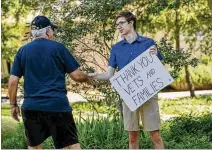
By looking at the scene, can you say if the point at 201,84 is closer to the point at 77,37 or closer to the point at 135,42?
the point at 77,37

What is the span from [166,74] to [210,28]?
10077mm

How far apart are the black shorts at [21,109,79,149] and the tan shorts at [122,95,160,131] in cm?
80

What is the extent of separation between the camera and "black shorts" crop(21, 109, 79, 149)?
520 cm

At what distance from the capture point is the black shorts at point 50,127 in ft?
17.1

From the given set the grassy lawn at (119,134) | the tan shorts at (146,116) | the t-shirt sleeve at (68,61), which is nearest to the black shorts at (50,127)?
the t-shirt sleeve at (68,61)

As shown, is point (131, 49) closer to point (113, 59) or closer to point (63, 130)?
point (113, 59)

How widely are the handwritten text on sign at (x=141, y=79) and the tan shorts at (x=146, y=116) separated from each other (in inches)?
3.9

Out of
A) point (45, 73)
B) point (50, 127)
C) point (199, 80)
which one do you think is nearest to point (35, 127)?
point (50, 127)

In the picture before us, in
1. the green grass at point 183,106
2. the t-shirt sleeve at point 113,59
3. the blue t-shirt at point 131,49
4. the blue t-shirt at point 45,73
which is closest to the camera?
the blue t-shirt at point 45,73

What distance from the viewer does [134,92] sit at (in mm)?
5816

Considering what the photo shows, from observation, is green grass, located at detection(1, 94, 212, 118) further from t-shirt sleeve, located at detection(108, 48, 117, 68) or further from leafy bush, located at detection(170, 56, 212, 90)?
t-shirt sleeve, located at detection(108, 48, 117, 68)

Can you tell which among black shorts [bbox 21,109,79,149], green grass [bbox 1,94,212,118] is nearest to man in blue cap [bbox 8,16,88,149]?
black shorts [bbox 21,109,79,149]

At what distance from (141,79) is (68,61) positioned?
1.02 m

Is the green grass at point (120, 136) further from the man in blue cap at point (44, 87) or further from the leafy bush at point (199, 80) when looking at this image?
the leafy bush at point (199, 80)
